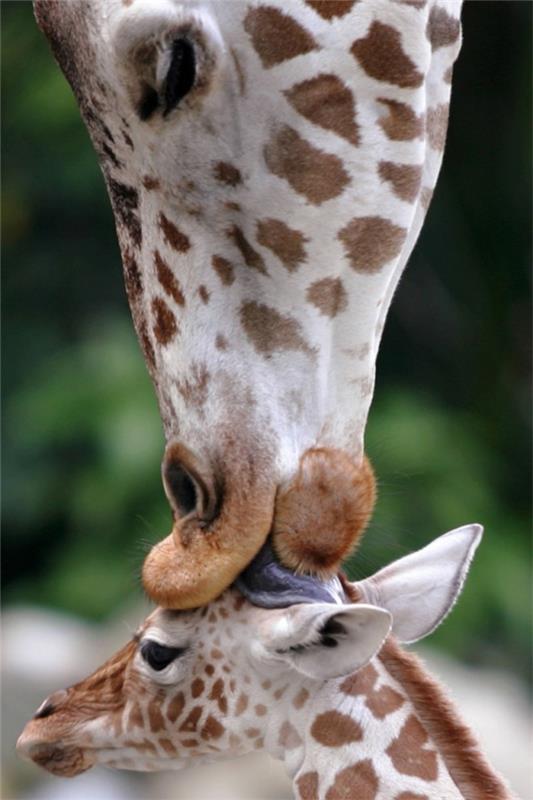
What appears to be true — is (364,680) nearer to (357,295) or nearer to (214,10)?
(357,295)

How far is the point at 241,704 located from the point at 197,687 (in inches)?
2.9

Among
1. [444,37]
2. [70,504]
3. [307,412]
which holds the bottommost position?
[70,504]

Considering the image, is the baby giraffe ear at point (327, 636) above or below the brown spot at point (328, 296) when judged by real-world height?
below

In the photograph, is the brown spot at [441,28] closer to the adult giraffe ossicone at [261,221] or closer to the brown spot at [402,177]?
the adult giraffe ossicone at [261,221]

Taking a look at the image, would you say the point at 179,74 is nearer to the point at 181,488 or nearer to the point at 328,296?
the point at 328,296

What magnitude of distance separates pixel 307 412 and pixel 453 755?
52 cm

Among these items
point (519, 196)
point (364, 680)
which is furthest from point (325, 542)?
point (519, 196)

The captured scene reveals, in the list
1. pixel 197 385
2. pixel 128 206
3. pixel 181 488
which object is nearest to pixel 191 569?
pixel 181 488

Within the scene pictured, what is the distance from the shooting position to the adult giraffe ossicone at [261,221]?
69.0 inches

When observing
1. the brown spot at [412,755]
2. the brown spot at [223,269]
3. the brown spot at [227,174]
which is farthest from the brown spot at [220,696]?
the brown spot at [227,174]

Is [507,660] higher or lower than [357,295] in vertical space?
lower

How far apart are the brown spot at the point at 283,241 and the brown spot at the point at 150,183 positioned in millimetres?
120

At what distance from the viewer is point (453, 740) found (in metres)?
2.06

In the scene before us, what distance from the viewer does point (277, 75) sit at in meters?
1.75
